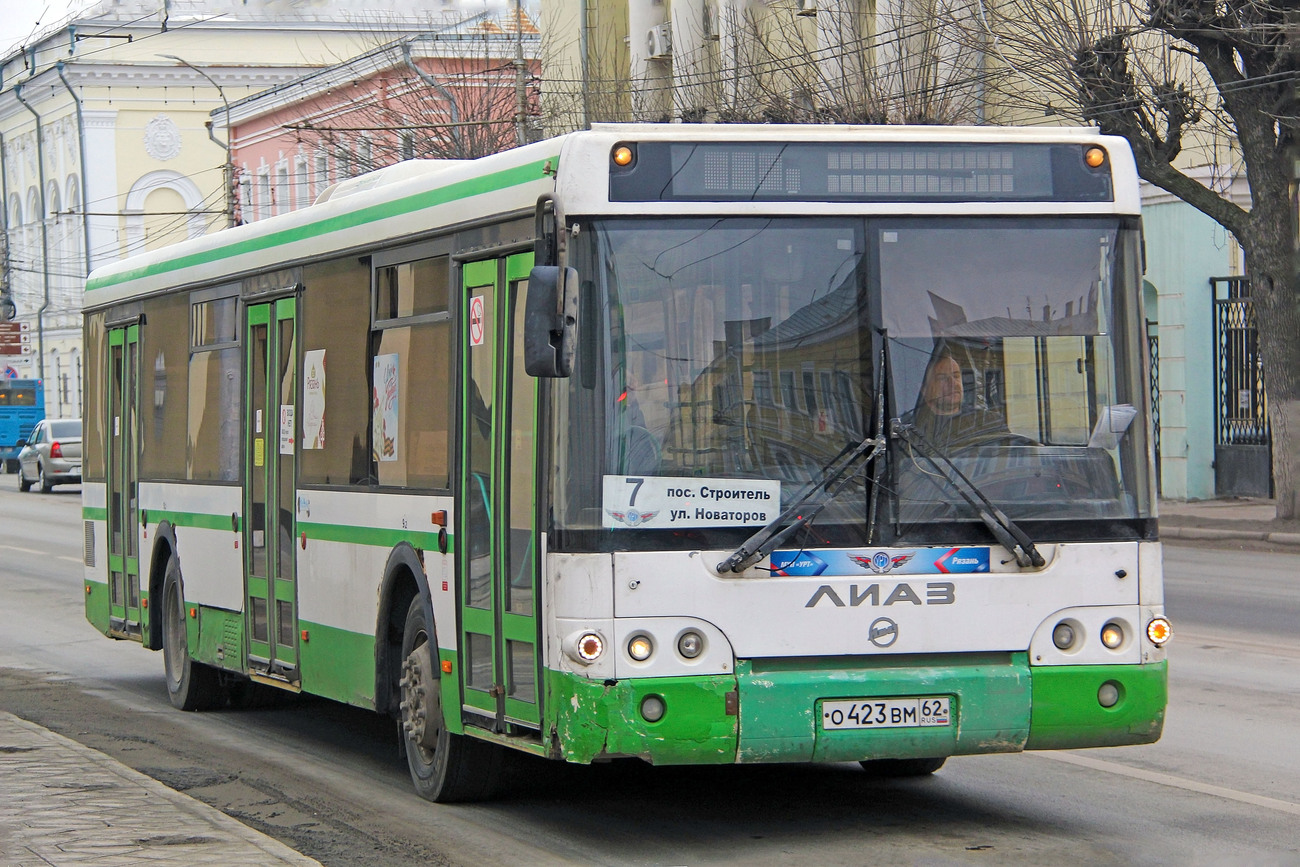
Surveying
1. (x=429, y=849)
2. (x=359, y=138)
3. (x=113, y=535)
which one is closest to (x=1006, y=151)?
(x=429, y=849)

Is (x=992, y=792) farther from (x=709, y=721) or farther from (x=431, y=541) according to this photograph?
(x=431, y=541)

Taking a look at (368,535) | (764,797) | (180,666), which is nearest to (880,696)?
(764,797)

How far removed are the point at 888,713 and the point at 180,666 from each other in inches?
248

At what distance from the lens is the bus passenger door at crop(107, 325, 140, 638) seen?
1292 centimetres

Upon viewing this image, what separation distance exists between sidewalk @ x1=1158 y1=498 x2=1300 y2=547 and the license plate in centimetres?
1684

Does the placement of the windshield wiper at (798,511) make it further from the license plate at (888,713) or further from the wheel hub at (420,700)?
the wheel hub at (420,700)

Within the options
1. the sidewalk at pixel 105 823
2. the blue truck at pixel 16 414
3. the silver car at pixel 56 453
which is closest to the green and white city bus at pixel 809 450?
the sidewalk at pixel 105 823

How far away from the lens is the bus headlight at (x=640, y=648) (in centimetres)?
693

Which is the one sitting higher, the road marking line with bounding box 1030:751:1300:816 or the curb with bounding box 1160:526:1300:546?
the curb with bounding box 1160:526:1300:546

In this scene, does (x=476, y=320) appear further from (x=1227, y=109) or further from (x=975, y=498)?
(x=1227, y=109)

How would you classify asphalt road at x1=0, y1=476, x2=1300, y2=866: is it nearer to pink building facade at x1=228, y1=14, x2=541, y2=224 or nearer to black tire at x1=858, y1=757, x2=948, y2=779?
black tire at x1=858, y1=757, x2=948, y2=779

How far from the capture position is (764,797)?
8.33 m

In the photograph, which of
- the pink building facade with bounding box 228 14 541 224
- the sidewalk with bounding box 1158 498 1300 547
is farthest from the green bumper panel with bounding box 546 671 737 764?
the pink building facade with bounding box 228 14 541 224

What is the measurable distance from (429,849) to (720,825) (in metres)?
1.13
